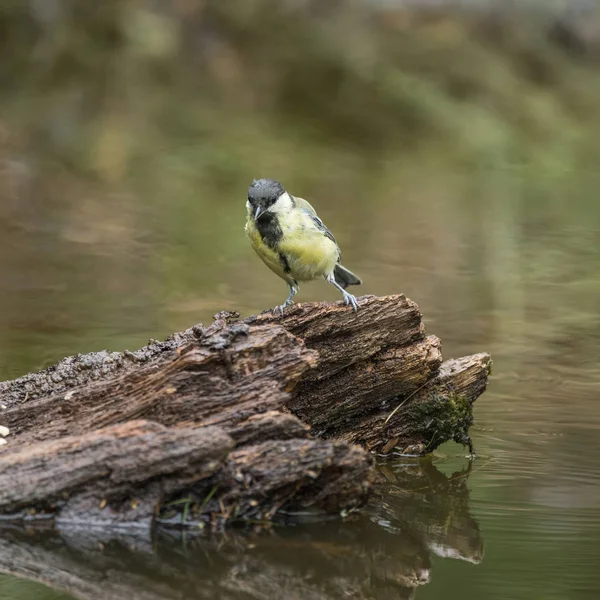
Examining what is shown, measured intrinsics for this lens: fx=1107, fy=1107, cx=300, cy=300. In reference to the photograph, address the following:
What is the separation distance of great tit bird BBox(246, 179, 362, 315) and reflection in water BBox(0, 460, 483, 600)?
1.31 meters

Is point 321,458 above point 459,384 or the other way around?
the other way around

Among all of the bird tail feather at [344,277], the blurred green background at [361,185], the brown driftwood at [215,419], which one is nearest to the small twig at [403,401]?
the brown driftwood at [215,419]

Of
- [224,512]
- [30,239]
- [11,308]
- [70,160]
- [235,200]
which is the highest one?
[70,160]

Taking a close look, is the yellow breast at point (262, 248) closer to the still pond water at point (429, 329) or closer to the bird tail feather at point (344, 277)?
the bird tail feather at point (344, 277)

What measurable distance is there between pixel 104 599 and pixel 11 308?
4850mm

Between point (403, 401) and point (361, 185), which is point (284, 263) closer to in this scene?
point (403, 401)

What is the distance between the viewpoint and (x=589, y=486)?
453cm

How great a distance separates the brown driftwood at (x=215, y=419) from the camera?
12.4 ft

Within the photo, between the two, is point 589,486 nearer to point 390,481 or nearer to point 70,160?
point 390,481

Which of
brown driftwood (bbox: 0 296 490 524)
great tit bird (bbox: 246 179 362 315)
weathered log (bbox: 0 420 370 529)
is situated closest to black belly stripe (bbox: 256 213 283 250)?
great tit bird (bbox: 246 179 362 315)

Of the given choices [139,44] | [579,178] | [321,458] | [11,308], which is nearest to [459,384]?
[321,458]

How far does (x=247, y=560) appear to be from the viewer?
11.9 ft

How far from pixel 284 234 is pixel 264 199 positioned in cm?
18

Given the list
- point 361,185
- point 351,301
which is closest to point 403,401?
point 351,301
